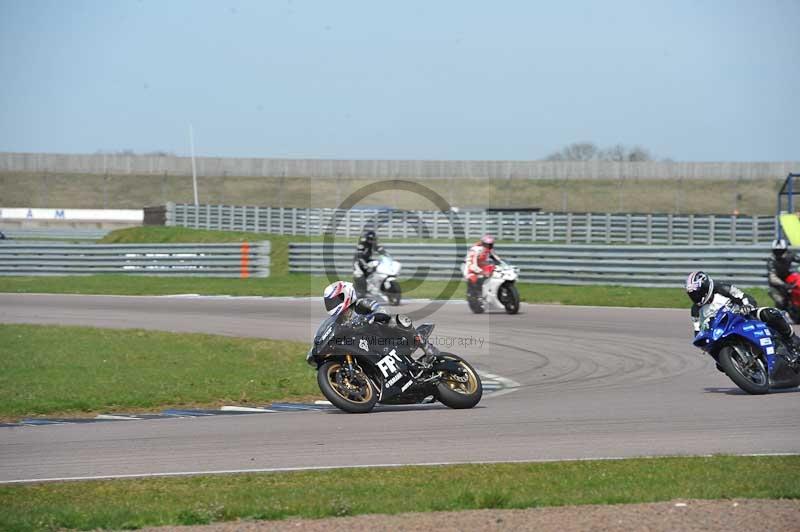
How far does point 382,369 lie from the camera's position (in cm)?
1099

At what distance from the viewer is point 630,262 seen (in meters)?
26.1

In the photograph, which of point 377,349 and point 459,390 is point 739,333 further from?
point 377,349

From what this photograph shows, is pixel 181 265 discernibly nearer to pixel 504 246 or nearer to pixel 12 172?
pixel 504 246

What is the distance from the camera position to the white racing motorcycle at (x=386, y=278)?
2311 cm

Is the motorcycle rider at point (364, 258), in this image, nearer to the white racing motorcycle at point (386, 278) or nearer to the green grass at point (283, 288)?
the white racing motorcycle at point (386, 278)

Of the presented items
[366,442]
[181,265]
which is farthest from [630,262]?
[366,442]

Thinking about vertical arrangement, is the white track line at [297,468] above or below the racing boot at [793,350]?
below

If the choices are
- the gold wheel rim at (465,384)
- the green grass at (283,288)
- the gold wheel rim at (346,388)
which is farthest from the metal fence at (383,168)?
the gold wheel rim at (346,388)

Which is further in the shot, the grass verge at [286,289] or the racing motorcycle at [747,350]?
the grass verge at [286,289]

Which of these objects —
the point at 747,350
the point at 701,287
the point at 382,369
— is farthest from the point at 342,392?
the point at 747,350

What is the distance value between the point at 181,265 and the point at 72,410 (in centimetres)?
2014

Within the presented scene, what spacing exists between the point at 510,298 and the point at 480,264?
0.92m

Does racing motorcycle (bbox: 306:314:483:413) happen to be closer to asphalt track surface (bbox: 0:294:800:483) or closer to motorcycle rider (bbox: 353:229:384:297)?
asphalt track surface (bbox: 0:294:800:483)

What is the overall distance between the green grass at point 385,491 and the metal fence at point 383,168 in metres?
48.6
